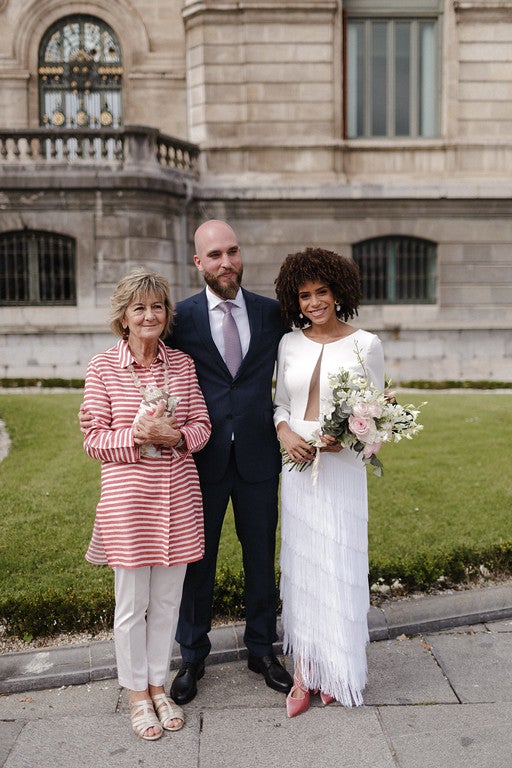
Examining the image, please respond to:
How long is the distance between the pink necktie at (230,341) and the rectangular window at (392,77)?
55.2 ft

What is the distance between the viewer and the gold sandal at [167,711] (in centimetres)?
404

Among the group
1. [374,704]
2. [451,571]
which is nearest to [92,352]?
[451,571]

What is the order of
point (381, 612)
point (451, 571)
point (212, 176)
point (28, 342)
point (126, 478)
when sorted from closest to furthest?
1. point (126, 478)
2. point (381, 612)
3. point (451, 571)
4. point (28, 342)
5. point (212, 176)

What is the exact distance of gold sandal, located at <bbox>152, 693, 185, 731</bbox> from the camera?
4.04 meters

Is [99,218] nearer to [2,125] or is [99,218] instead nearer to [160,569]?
[2,125]

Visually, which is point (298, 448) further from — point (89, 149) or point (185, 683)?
point (89, 149)

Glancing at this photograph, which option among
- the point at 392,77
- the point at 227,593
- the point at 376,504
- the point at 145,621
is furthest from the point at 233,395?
the point at 392,77

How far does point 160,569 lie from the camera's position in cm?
418

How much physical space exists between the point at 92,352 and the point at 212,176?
5.37 m

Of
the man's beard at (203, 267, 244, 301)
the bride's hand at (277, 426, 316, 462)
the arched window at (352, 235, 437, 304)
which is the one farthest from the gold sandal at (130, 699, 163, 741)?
the arched window at (352, 235, 437, 304)

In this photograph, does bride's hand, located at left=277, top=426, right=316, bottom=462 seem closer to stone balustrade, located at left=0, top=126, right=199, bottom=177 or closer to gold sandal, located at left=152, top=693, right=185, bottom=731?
gold sandal, located at left=152, top=693, right=185, bottom=731

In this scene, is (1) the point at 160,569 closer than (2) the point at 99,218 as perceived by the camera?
Yes

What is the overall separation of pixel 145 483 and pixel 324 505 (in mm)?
1000

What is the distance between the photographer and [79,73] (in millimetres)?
21031
